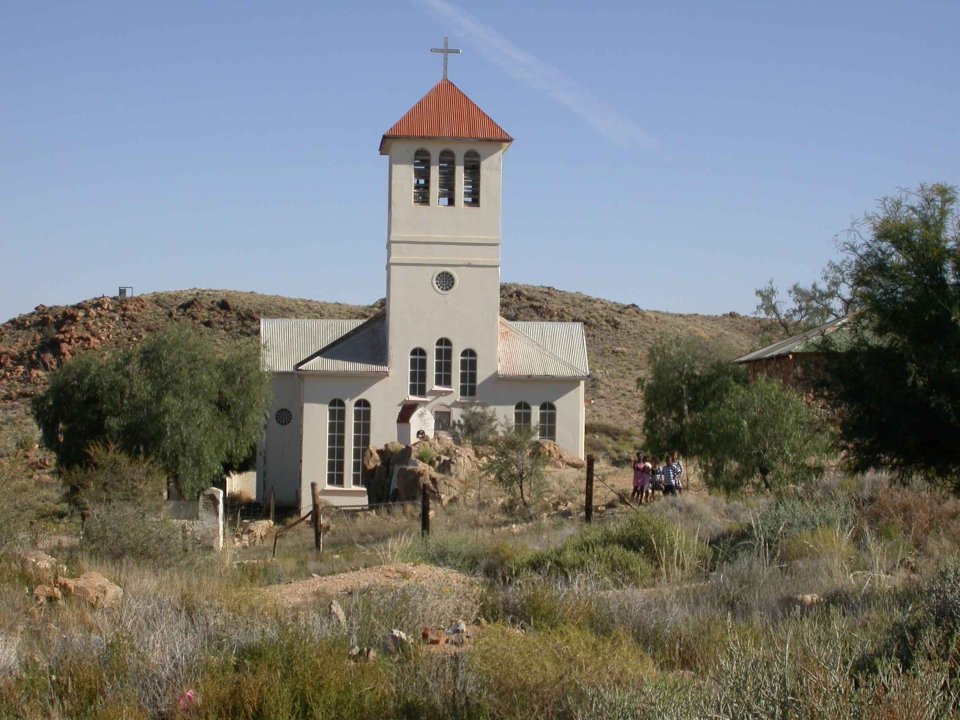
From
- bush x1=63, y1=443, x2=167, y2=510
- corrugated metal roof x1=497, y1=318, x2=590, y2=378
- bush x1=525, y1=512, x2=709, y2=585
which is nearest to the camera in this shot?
bush x1=525, y1=512, x2=709, y2=585

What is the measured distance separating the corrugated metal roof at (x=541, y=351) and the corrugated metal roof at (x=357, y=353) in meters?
3.91

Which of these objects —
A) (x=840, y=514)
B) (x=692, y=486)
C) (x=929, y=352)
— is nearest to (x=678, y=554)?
(x=840, y=514)

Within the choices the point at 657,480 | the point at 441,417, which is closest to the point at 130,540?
the point at 657,480

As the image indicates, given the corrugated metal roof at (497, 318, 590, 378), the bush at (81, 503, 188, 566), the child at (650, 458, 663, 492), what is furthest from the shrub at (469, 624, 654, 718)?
the corrugated metal roof at (497, 318, 590, 378)

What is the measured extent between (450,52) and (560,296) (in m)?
46.5

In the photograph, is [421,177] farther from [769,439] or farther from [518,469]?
[769,439]

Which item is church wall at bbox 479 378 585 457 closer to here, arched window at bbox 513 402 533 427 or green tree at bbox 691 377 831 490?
arched window at bbox 513 402 533 427

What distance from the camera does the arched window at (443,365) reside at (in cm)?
3703

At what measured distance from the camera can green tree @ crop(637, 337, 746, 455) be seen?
36125 mm

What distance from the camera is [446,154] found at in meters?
37.3

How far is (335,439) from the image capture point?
36750 mm

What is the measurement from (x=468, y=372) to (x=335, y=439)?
4796 millimetres

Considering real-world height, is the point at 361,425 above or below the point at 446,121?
below

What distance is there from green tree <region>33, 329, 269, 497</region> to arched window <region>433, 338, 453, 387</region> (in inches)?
324
